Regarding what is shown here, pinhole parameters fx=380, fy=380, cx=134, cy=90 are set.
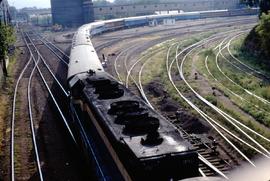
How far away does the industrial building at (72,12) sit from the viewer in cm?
11481

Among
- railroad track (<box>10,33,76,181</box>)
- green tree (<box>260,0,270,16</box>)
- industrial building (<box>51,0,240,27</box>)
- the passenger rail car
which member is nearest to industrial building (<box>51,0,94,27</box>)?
industrial building (<box>51,0,240,27</box>)

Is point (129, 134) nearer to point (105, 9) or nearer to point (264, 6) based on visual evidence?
point (264, 6)

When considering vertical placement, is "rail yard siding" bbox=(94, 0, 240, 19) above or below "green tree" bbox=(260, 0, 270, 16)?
above

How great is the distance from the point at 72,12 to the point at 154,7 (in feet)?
96.4

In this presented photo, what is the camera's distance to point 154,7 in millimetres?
132625

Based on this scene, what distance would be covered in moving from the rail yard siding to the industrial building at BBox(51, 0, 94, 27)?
7934 mm

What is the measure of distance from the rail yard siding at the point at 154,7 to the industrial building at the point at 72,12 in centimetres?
793

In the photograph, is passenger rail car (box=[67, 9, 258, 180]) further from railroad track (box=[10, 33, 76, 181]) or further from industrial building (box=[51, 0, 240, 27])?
industrial building (box=[51, 0, 240, 27])

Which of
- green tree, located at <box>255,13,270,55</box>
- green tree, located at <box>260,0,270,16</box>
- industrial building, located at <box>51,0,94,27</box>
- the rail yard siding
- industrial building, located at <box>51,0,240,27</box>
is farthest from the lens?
the rail yard siding

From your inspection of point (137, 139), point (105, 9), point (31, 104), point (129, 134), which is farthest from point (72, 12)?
point (137, 139)

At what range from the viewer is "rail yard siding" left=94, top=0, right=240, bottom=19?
12862 cm

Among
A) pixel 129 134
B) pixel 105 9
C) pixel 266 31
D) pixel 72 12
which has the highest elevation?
pixel 105 9

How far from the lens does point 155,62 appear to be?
4659 centimetres

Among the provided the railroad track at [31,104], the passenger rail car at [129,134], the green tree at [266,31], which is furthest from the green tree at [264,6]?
the passenger rail car at [129,134]
